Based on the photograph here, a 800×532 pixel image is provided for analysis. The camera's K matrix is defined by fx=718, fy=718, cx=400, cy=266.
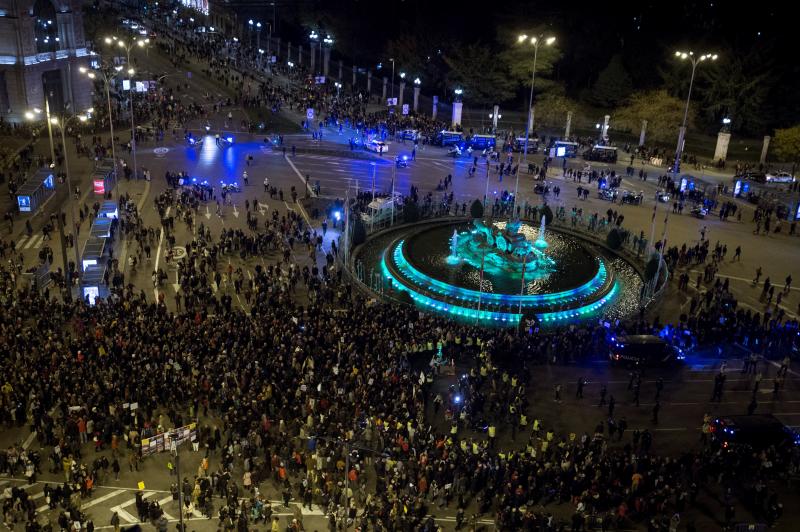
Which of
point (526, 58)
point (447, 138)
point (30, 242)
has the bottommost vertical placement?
point (30, 242)

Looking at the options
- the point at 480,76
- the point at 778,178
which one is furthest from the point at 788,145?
the point at 480,76

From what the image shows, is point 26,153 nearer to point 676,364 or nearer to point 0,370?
point 0,370

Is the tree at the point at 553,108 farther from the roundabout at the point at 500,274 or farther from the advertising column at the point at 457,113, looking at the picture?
the roundabout at the point at 500,274

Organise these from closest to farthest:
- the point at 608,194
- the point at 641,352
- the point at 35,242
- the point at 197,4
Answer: the point at 641,352
the point at 35,242
the point at 608,194
the point at 197,4

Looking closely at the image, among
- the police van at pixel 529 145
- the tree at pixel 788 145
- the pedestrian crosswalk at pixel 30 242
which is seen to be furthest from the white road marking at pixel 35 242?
the tree at pixel 788 145

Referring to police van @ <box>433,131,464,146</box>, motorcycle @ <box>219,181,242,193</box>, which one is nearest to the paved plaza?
motorcycle @ <box>219,181,242,193</box>

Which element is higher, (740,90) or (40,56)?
(740,90)

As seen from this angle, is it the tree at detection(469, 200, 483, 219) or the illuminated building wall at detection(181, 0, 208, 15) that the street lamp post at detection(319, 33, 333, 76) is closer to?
the illuminated building wall at detection(181, 0, 208, 15)

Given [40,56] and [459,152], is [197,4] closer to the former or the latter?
[40,56]
